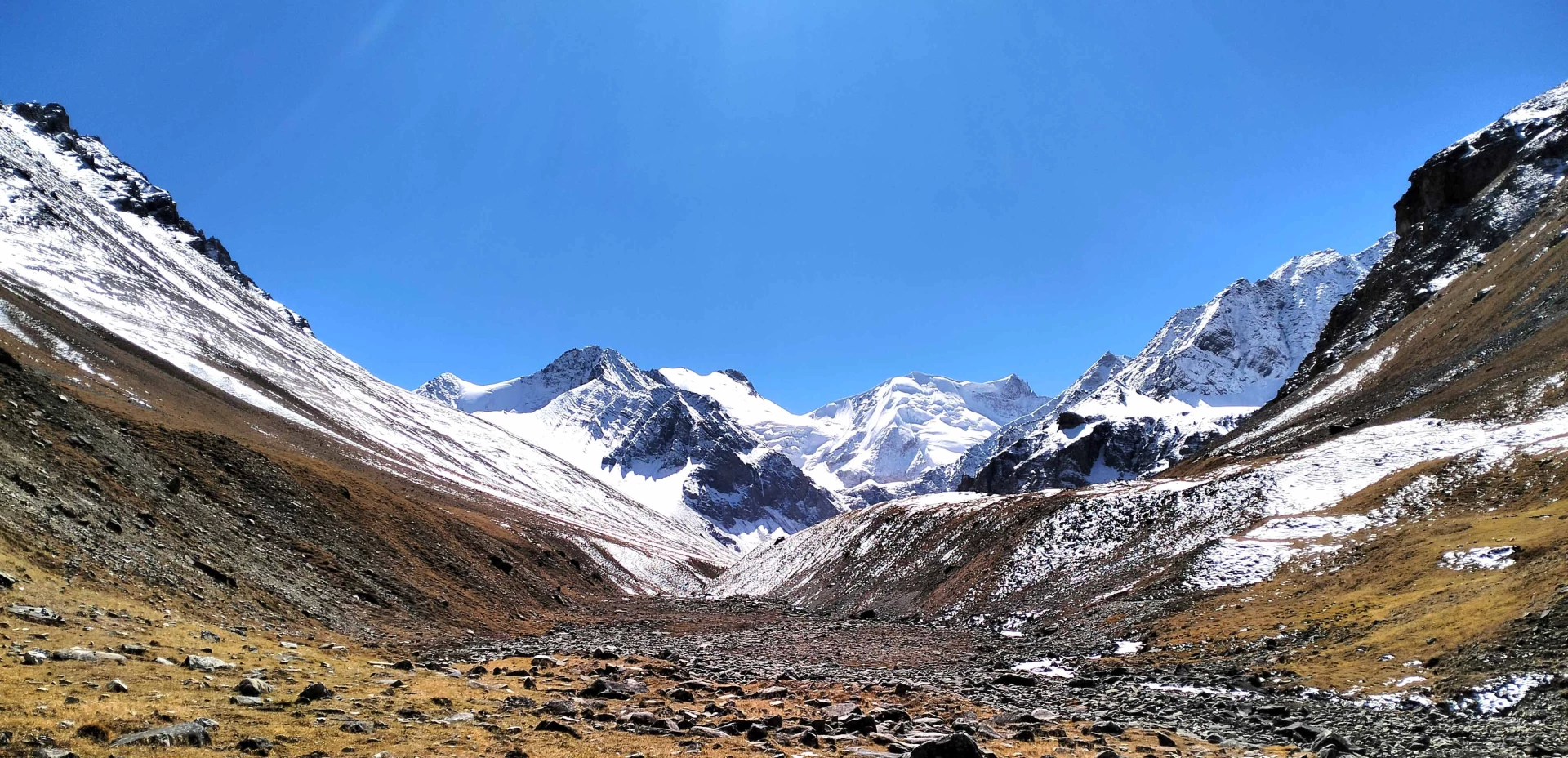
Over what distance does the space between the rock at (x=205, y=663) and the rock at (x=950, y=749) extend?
19.2 m

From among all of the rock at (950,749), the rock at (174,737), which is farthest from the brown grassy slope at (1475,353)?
the rock at (174,737)

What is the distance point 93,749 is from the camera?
496 inches

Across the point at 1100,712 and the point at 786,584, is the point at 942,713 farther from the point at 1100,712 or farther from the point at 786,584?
the point at 786,584

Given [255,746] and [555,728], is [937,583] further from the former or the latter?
[255,746]

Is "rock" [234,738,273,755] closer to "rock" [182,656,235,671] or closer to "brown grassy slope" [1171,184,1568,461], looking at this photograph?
"rock" [182,656,235,671]

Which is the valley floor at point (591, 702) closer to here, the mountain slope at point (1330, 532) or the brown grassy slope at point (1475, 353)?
the mountain slope at point (1330, 532)

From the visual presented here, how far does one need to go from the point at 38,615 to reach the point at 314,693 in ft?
33.4

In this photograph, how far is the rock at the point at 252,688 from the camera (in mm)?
18656

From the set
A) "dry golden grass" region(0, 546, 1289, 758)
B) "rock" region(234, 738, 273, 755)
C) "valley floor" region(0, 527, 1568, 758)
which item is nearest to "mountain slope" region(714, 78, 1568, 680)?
"valley floor" region(0, 527, 1568, 758)

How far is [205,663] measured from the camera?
69.6 feet

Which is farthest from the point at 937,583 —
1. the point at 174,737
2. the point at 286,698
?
the point at 174,737

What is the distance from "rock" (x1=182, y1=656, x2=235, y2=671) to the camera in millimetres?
20875

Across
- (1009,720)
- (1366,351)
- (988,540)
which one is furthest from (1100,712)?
(1366,351)

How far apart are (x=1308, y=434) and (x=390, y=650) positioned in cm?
10686
